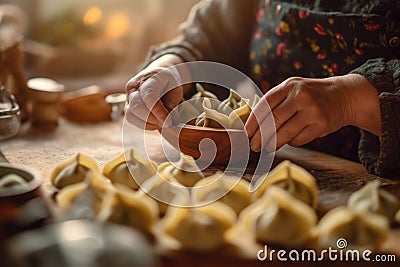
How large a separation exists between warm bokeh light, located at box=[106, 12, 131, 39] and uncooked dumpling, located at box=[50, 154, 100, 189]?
130cm

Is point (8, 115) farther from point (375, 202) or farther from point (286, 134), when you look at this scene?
point (375, 202)

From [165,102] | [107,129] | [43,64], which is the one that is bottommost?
[43,64]

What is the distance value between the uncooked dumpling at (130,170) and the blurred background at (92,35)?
3.45 feet

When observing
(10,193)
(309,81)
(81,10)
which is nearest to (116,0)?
(81,10)

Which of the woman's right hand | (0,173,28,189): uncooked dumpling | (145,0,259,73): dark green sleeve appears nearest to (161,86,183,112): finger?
the woman's right hand

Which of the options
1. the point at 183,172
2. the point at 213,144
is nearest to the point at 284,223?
the point at 183,172

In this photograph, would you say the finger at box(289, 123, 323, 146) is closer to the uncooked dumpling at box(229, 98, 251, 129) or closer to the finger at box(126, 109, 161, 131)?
the uncooked dumpling at box(229, 98, 251, 129)

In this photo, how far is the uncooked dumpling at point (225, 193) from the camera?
28.8 inches

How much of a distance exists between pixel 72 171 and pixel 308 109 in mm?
316

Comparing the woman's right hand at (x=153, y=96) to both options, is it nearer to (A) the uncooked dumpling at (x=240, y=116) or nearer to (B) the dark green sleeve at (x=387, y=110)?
(A) the uncooked dumpling at (x=240, y=116)

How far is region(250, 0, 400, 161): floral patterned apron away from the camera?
3.34 feet

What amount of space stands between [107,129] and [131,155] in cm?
39

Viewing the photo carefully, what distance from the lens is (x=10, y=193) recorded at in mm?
710

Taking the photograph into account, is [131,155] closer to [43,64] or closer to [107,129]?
[107,129]
